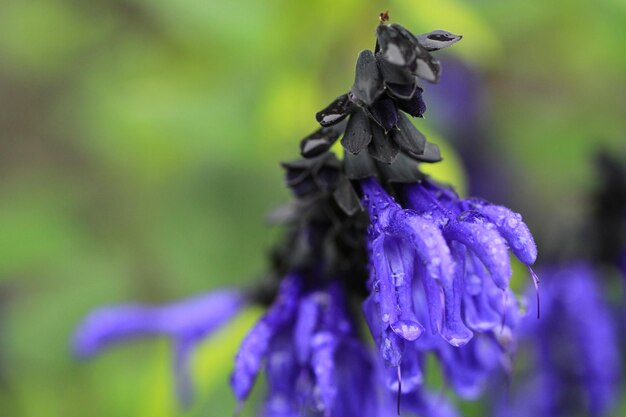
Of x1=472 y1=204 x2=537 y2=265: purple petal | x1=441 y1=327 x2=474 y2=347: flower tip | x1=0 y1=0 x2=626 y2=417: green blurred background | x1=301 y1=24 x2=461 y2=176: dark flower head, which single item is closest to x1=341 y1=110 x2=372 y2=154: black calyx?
x1=301 y1=24 x2=461 y2=176: dark flower head

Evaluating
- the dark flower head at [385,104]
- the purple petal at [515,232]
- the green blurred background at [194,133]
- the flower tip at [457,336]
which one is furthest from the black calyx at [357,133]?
the green blurred background at [194,133]

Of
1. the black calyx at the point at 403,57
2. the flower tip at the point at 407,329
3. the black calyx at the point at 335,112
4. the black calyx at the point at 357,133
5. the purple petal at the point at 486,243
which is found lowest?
the flower tip at the point at 407,329

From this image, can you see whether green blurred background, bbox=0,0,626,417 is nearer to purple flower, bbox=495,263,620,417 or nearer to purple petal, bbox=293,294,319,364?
purple flower, bbox=495,263,620,417

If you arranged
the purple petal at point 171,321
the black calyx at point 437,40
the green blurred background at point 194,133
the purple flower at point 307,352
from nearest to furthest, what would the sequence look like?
the black calyx at point 437,40 < the purple flower at point 307,352 < the purple petal at point 171,321 < the green blurred background at point 194,133

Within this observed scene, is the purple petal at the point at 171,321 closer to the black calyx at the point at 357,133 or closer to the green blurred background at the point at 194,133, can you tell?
the green blurred background at the point at 194,133

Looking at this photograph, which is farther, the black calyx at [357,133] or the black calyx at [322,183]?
the black calyx at [322,183]

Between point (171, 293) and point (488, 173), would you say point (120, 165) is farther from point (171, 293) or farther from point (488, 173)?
point (488, 173)
